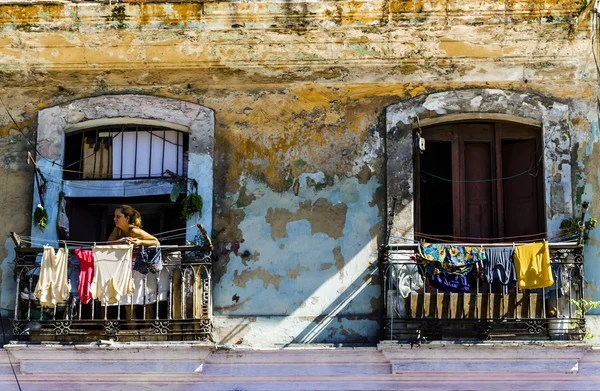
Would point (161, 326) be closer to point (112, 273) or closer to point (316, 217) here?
Result: point (112, 273)

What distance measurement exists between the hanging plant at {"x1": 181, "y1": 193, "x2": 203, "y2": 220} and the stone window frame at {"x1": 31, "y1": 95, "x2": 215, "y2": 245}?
0.44 feet

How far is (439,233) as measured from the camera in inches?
513

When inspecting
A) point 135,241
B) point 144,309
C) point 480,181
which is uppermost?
point 480,181

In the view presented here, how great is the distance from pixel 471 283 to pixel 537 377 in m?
1.07

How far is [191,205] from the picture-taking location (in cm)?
1266

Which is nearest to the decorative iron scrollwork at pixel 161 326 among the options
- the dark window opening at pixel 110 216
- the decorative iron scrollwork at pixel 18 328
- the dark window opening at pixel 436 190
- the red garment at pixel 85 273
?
the red garment at pixel 85 273

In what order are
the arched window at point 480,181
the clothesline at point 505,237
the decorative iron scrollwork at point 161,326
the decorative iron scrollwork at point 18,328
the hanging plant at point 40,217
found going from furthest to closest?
the arched window at point 480,181 < the hanging plant at point 40,217 < the clothesline at point 505,237 < the decorative iron scrollwork at point 18,328 < the decorative iron scrollwork at point 161,326

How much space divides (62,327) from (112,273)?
70 centimetres

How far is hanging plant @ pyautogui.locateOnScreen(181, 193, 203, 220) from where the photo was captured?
1264cm

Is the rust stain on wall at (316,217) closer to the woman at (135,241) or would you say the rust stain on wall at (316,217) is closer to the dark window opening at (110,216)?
the dark window opening at (110,216)

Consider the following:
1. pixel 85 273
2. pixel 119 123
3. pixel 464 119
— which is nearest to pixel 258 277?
pixel 85 273

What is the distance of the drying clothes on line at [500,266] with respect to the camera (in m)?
11.9

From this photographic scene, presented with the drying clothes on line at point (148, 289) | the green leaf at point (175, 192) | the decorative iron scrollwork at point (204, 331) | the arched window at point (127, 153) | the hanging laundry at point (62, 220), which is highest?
the arched window at point (127, 153)

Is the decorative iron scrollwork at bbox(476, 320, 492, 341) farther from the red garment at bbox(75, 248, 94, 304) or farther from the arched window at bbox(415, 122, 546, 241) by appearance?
the red garment at bbox(75, 248, 94, 304)
